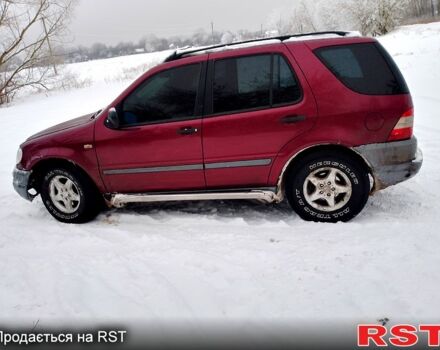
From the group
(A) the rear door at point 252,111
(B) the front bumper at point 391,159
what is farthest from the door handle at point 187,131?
(B) the front bumper at point 391,159

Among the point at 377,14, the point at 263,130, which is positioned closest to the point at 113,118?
the point at 263,130

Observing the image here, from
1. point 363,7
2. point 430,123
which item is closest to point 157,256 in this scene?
point 430,123

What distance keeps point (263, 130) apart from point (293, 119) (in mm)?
297

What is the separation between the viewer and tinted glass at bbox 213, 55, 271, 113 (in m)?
3.50

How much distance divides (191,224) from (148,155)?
0.87 meters

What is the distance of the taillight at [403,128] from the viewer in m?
3.31

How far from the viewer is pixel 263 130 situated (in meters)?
3.48

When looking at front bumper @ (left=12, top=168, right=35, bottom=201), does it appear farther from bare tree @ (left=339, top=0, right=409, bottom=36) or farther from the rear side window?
bare tree @ (left=339, top=0, right=409, bottom=36)

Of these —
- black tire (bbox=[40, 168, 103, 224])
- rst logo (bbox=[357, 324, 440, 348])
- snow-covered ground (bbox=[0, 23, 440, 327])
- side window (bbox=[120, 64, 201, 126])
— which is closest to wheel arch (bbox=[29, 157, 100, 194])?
black tire (bbox=[40, 168, 103, 224])

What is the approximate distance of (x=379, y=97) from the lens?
10.8 ft

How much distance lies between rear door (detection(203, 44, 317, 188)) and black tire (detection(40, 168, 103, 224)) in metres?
1.46

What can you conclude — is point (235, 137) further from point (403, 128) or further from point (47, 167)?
point (47, 167)

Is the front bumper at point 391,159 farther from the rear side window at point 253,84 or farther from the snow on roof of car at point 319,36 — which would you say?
the snow on roof of car at point 319,36

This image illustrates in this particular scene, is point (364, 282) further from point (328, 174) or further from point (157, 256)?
point (157, 256)
